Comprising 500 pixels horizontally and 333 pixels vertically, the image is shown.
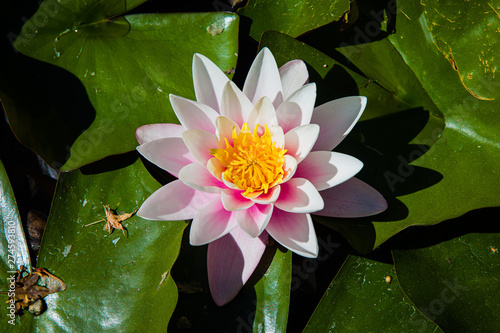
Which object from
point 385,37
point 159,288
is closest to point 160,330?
point 159,288

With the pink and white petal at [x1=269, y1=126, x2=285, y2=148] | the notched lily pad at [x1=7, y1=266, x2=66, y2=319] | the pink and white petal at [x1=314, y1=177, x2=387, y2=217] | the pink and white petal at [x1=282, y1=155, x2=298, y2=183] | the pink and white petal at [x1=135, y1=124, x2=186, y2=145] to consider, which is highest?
the pink and white petal at [x1=269, y1=126, x2=285, y2=148]

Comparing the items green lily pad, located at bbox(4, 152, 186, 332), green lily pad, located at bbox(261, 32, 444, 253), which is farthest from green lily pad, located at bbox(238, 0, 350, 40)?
green lily pad, located at bbox(4, 152, 186, 332)

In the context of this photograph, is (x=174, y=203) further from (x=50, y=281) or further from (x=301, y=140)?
(x=50, y=281)

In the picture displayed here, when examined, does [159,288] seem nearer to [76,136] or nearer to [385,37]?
[76,136]

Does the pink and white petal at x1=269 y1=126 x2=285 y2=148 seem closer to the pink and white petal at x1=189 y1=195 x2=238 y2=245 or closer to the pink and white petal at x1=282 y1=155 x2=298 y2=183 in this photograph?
the pink and white petal at x1=282 y1=155 x2=298 y2=183

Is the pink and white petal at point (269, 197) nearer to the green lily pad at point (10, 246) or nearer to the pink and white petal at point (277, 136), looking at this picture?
the pink and white petal at point (277, 136)

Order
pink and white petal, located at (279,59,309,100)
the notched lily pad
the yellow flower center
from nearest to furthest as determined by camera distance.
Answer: the yellow flower center, pink and white petal, located at (279,59,309,100), the notched lily pad
